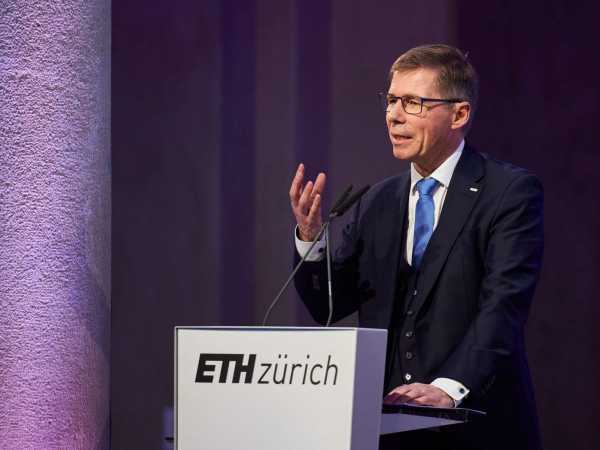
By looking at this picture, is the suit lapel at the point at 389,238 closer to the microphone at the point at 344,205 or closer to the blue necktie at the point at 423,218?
the blue necktie at the point at 423,218

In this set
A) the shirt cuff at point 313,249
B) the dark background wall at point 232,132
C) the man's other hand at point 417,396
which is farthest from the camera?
the dark background wall at point 232,132

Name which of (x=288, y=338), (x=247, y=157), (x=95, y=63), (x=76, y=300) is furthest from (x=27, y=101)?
(x=247, y=157)

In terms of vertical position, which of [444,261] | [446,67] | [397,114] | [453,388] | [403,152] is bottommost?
[453,388]

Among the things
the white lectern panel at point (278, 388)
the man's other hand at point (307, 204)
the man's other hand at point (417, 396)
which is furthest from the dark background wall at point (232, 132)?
the white lectern panel at point (278, 388)

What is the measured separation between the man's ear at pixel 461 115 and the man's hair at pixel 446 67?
1cm

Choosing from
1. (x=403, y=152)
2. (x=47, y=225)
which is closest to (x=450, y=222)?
(x=403, y=152)

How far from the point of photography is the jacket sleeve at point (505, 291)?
7.41 ft

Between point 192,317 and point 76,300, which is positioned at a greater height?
point 76,300

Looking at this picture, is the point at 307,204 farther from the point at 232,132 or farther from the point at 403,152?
the point at 232,132

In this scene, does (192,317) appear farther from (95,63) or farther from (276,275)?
(95,63)

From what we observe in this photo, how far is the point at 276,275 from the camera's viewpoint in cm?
402

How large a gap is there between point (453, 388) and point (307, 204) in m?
0.56

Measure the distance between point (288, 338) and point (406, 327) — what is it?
71 cm

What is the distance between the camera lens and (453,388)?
2184 mm
